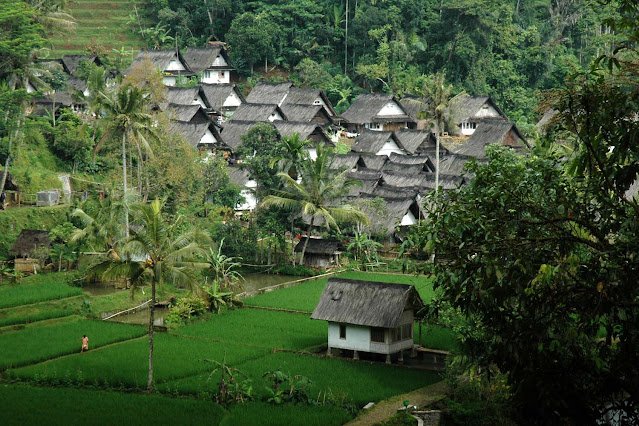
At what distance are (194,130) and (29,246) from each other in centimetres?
1429

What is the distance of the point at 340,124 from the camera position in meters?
54.9

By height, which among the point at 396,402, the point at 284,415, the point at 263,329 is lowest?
the point at 263,329

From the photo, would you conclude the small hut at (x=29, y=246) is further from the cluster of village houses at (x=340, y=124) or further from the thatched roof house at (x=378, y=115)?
the thatched roof house at (x=378, y=115)

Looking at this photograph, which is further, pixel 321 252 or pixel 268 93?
pixel 268 93

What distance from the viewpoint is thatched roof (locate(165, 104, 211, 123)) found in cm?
4869

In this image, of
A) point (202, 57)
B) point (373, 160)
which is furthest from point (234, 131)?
point (202, 57)

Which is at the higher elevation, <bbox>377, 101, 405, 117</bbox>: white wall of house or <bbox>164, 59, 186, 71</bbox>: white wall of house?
<bbox>164, 59, 186, 71</bbox>: white wall of house

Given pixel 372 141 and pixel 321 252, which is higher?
pixel 372 141

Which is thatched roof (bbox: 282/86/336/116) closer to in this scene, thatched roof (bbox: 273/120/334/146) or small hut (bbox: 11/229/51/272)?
thatched roof (bbox: 273/120/334/146)

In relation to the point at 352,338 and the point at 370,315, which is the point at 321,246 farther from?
the point at 370,315

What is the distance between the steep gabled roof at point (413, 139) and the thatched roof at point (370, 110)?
12.6 feet

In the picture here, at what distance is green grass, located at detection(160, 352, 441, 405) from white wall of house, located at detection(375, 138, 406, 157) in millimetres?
24761

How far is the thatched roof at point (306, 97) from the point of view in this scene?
5441cm

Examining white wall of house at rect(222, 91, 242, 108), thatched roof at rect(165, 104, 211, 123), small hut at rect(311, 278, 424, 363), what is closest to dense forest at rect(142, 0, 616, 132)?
white wall of house at rect(222, 91, 242, 108)
